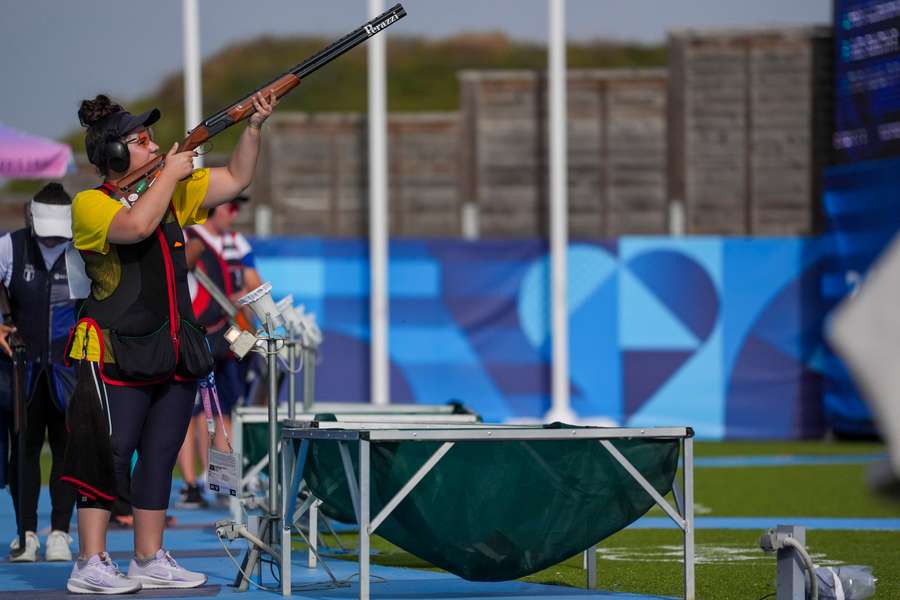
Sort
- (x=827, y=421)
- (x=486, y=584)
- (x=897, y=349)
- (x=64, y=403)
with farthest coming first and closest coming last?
(x=827, y=421) < (x=64, y=403) < (x=486, y=584) < (x=897, y=349)

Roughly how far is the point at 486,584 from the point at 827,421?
11.7m

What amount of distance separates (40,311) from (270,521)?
2.03 metres

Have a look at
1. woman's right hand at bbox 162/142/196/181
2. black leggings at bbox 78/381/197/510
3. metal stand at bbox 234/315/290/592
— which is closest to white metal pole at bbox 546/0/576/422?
metal stand at bbox 234/315/290/592

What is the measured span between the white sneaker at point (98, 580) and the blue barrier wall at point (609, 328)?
11269 mm

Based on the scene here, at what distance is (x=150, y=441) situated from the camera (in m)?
5.86

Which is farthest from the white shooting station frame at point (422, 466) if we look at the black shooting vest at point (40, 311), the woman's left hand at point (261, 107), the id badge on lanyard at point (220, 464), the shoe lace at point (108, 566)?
the black shooting vest at point (40, 311)

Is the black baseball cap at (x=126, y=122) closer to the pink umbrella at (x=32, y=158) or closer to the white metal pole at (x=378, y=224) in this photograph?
the pink umbrella at (x=32, y=158)

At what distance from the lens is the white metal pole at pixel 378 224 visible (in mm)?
16828

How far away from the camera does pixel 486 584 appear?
6273mm

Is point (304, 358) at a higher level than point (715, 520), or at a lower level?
higher

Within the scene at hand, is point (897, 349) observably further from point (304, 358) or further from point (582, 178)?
point (582, 178)

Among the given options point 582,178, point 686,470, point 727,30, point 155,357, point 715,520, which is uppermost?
point 727,30

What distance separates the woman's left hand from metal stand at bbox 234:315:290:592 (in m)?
0.83

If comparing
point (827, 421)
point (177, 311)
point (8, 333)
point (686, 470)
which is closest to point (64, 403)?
point (8, 333)
